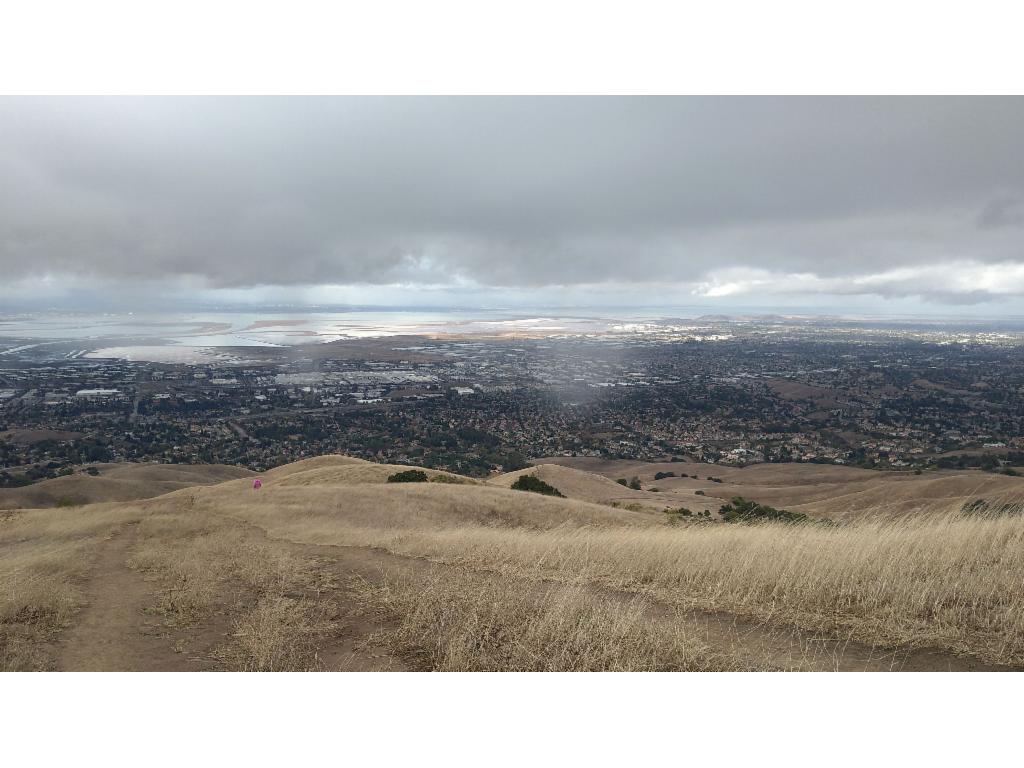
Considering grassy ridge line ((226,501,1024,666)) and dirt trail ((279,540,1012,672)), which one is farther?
grassy ridge line ((226,501,1024,666))

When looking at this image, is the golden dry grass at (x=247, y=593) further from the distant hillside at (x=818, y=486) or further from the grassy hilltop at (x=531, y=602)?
the distant hillside at (x=818, y=486)

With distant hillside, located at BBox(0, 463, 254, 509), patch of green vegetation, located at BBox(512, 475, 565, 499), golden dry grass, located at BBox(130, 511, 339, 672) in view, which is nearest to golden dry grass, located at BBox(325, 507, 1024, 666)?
golden dry grass, located at BBox(130, 511, 339, 672)

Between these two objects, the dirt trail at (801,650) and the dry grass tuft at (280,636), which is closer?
the dirt trail at (801,650)

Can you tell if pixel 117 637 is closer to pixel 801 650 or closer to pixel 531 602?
pixel 531 602

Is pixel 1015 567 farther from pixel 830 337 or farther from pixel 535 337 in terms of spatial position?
pixel 830 337

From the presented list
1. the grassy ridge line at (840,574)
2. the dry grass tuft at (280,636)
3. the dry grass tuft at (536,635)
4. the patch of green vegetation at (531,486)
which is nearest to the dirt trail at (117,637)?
the dry grass tuft at (280,636)

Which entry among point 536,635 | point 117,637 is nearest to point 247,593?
point 117,637

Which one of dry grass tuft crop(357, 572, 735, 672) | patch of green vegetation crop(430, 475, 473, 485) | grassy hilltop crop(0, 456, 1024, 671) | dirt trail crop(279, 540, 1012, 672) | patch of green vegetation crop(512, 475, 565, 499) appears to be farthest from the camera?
patch of green vegetation crop(512, 475, 565, 499)

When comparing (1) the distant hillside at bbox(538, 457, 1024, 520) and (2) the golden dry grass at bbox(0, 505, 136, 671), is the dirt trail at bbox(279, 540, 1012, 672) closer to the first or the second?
(2) the golden dry grass at bbox(0, 505, 136, 671)
